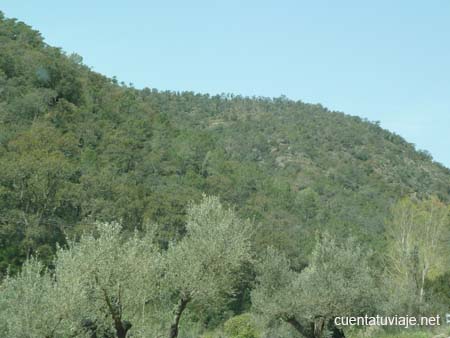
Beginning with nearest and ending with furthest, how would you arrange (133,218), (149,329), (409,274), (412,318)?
(149,329)
(412,318)
(409,274)
(133,218)

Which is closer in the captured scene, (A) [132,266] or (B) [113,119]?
(A) [132,266]

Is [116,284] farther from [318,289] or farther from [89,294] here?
[318,289]

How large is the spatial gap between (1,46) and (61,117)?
46.8 feet

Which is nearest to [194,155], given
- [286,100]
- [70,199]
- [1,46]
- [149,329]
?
[1,46]

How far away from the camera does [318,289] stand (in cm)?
2506

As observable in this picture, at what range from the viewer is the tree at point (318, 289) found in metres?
25.0

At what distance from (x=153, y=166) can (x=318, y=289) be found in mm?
51702

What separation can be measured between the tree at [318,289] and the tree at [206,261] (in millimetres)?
3033

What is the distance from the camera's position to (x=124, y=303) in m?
19.7

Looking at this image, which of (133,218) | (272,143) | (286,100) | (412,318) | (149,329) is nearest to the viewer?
(149,329)

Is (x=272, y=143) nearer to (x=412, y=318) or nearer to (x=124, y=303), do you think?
(x=412, y=318)

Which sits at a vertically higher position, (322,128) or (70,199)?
(322,128)

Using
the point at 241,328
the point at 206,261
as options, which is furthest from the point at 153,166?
the point at 206,261

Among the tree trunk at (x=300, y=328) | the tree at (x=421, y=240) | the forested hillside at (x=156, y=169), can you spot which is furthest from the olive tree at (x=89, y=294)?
the tree at (x=421, y=240)
